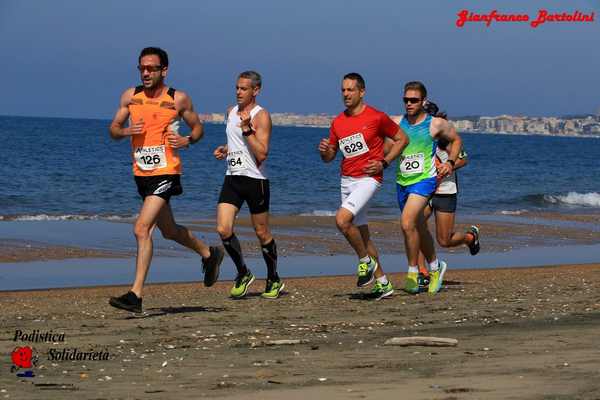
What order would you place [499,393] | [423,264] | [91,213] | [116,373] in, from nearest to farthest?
1. [499,393]
2. [116,373]
3. [423,264]
4. [91,213]

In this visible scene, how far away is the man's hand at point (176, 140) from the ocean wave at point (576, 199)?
27405mm

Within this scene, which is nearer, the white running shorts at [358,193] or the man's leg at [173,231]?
the man's leg at [173,231]

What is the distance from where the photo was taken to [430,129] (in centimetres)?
1091

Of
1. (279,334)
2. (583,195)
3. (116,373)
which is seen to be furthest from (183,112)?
(583,195)

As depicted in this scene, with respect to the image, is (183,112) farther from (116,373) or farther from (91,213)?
(91,213)

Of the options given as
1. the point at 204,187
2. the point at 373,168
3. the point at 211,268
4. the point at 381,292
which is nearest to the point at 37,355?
the point at 211,268

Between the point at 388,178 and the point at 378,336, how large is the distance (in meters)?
42.8

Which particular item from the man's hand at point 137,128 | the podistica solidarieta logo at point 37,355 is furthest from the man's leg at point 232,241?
the podistica solidarieta logo at point 37,355

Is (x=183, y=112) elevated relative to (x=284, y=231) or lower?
elevated

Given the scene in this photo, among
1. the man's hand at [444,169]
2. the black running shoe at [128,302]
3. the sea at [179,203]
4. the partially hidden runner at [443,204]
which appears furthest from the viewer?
the sea at [179,203]

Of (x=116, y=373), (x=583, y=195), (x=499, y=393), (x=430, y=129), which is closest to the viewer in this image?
(x=499, y=393)

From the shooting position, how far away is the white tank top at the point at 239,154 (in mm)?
10258

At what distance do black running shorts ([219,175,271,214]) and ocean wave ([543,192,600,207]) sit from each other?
85.8 ft

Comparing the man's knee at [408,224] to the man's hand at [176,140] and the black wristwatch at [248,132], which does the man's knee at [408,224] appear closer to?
the black wristwatch at [248,132]
